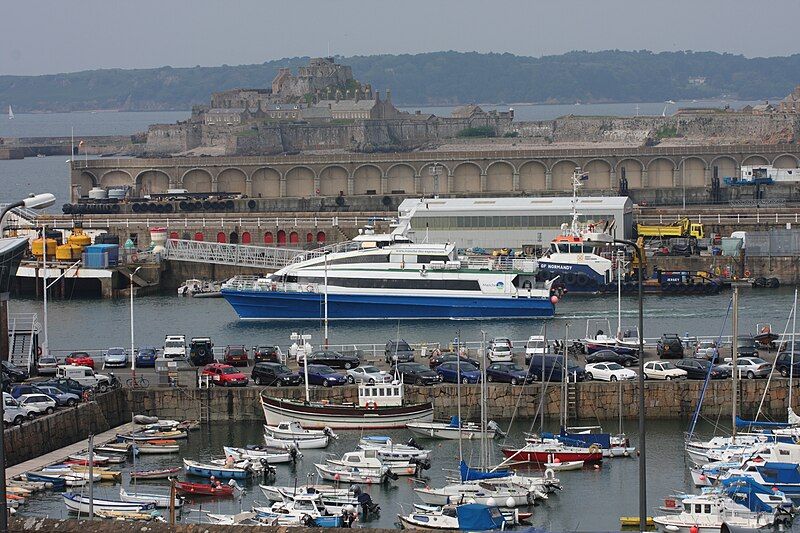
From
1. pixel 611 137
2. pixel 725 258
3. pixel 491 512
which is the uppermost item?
→ pixel 611 137

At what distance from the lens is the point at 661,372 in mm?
37688

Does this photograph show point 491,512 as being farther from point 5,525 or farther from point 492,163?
point 492,163

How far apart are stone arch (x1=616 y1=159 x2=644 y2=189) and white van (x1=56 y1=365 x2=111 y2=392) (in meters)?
57.6

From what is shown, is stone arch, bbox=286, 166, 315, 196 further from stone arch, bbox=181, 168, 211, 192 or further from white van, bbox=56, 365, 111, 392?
white van, bbox=56, 365, 111, 392

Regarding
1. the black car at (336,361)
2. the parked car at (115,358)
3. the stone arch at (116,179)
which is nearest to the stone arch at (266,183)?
the stone arch at (116,179)

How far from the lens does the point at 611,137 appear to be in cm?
14388

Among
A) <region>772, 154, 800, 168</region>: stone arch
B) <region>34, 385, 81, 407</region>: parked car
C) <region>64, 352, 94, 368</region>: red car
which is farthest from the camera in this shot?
<region>772, 154, 800, 168</region>: stone arch

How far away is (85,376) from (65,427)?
3.81 m

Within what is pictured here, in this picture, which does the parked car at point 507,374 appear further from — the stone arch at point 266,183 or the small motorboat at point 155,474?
the stone arch at point 266,183

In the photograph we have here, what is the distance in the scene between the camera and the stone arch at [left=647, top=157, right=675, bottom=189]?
93.4 meters

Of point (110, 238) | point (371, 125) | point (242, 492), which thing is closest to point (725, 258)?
point (110, 238)

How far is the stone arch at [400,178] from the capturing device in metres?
95.2

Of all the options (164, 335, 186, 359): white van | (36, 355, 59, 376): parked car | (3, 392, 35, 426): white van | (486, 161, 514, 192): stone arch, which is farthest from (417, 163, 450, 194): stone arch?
(3, 392, 35, 426): white van

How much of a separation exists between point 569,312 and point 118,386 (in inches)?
800
